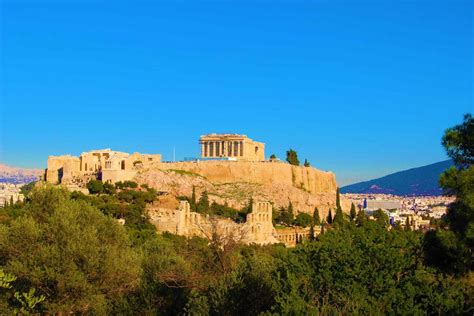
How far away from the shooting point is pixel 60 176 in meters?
70.4

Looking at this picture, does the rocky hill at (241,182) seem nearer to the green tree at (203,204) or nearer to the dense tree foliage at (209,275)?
the green tree at (203,204)

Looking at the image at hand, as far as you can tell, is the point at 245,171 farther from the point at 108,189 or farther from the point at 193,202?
the point at 108,189

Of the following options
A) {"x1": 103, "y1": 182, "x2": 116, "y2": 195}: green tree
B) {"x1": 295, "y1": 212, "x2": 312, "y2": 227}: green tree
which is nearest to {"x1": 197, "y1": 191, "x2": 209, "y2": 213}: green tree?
{"x1": 103, "y1": 182, "x2": 116, "y2": 195}: green tree

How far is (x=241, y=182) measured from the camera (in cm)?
7350

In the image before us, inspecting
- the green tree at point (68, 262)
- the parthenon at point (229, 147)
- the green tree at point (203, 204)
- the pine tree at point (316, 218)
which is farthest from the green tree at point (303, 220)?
the green tree at point (68, 262)

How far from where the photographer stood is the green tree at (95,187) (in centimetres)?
5944

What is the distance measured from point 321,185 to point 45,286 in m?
68.8

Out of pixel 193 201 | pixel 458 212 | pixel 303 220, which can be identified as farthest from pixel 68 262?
pixel 303 220

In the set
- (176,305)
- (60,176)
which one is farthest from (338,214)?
(176,305)

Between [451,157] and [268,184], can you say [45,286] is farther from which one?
[268,184]

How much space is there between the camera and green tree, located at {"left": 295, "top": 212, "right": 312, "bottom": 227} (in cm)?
6559

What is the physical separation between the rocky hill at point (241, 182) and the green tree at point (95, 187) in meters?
5.41

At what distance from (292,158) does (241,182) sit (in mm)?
13515

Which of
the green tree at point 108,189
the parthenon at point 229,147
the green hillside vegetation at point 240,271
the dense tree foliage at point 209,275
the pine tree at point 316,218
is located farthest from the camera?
the parthenon at point 229,147
